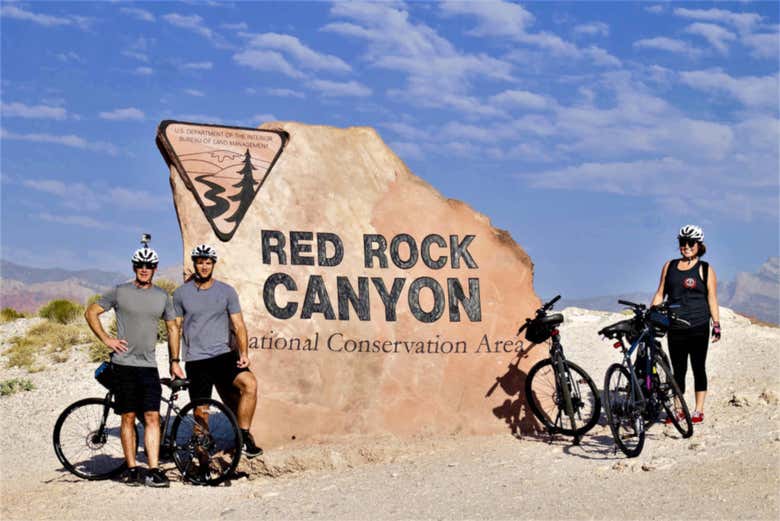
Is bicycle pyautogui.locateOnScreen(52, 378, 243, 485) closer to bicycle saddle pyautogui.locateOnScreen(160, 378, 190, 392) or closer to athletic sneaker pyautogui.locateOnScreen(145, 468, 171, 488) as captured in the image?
bicycle saddle pyautogui.locateOnScreen(160, 378, 190, 392)

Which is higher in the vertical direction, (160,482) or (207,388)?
(207,388)

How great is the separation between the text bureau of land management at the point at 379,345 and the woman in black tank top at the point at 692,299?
5.55 ft

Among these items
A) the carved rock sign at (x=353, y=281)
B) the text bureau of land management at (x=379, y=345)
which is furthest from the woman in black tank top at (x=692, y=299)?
the text bureau of land management at (x=379, y=345)

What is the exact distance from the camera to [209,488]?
299 inches

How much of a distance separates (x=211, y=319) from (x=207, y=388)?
0.63 m

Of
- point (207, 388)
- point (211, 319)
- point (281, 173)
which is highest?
point (281, 173)

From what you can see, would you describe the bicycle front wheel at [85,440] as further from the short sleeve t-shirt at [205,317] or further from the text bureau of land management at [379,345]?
the text bureau of land management at [379,345]

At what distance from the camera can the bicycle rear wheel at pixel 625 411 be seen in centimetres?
770

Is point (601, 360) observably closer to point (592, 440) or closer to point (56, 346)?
point (592, 440)

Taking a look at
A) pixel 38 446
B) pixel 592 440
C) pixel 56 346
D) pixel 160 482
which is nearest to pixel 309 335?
pixel 160 482

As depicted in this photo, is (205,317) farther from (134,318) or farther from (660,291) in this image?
(660,291)

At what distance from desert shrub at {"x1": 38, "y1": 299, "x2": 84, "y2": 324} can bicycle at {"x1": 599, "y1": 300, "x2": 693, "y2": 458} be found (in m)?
15.0

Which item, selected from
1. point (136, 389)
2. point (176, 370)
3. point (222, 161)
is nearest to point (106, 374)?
point (136, 389)

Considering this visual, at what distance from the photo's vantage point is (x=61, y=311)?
66.0 ft
